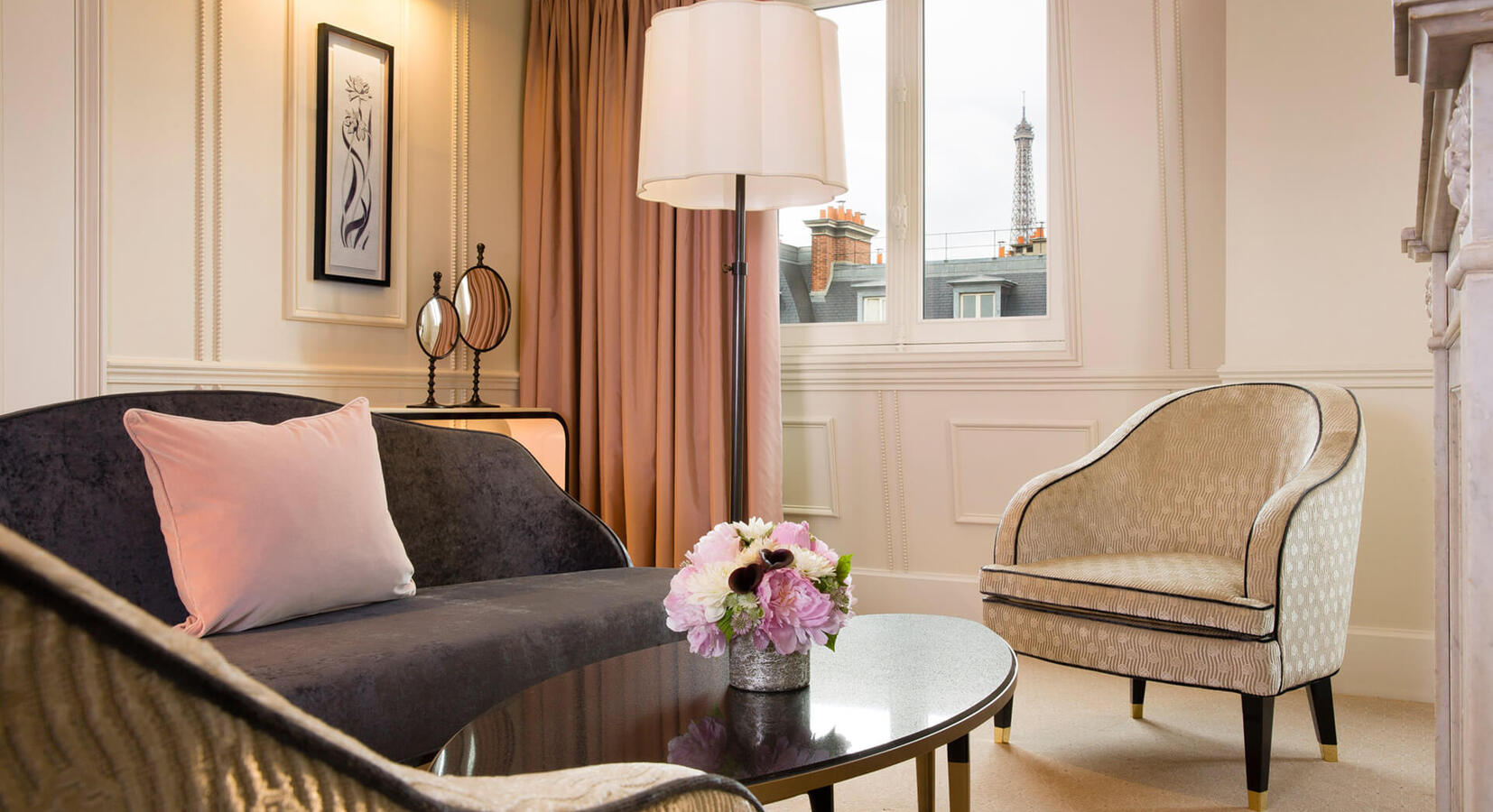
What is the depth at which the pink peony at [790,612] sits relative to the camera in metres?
1.41

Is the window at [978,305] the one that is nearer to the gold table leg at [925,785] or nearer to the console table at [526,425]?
the console table at [526,425]

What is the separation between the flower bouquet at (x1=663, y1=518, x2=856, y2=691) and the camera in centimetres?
142

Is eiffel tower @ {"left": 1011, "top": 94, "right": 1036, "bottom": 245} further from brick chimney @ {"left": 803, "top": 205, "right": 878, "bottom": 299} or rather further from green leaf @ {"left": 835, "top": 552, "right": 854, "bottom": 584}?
green leaf @ {"left": 835, "top": 552, "right": 854, "bottom": 584}

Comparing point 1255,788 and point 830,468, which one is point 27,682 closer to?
point 1255,788

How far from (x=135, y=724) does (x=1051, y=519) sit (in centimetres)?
247

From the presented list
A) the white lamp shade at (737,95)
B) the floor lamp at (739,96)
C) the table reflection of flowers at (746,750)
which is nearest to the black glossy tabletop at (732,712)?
the table reflection of flowers at (746,750)

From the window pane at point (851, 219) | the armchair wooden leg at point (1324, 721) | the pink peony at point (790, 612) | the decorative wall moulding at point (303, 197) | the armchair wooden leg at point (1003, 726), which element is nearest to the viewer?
the pink peony at point (790, 612)

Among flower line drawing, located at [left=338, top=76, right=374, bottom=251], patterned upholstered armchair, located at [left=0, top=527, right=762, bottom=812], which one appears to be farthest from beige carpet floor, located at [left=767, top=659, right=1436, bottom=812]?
flower line drawing, located at [left=338, top=76, right=374, bottom=251]

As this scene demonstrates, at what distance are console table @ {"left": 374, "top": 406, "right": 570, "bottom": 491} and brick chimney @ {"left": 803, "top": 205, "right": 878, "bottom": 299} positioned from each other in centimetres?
110

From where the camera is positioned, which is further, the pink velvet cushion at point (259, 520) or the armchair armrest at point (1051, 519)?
the armchair armrest at point (1051, 519)

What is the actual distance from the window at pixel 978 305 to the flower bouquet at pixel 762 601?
229cm

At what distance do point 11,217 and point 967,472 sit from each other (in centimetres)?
280

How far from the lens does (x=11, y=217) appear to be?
2445 mm

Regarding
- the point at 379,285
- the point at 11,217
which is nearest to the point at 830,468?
the point at 379,285
